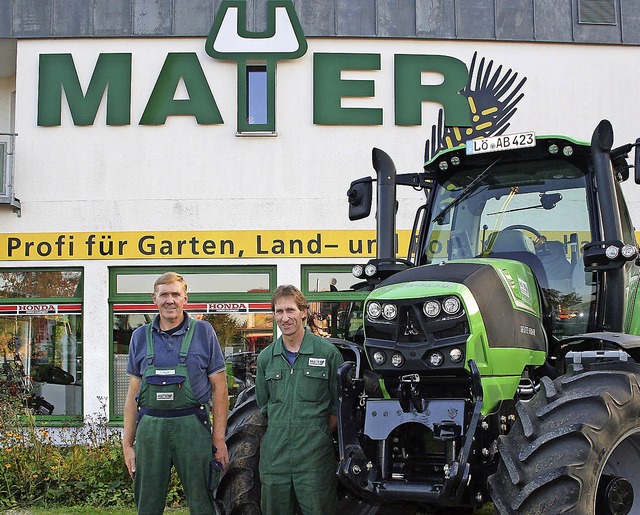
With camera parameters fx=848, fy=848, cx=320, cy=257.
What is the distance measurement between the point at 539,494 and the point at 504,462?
22cm

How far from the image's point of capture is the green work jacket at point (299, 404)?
16.1 feet

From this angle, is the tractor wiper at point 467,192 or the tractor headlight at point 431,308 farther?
the tractor wiper at point 467,192

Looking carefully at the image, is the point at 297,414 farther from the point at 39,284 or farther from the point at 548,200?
the point at 39,284

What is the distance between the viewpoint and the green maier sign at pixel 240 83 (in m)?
12.3

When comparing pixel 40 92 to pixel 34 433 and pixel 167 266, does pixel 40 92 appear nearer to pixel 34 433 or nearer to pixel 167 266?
pixel 167 266

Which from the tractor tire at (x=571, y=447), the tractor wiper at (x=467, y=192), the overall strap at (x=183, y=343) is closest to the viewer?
the tractor tire at (x=571, y=447)

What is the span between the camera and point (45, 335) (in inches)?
488

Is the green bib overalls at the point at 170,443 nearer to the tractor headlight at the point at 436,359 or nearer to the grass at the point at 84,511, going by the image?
the tractor headlight at the point at 436,359

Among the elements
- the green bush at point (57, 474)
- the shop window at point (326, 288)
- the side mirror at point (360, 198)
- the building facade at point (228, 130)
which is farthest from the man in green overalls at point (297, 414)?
the shop window at point (326, 288)

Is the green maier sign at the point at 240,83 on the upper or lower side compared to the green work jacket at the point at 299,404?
upper

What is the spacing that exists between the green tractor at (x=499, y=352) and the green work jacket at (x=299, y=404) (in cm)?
→ 18

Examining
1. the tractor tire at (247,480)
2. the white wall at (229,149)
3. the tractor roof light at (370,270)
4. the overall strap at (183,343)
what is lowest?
the tractor tire at (247,480)

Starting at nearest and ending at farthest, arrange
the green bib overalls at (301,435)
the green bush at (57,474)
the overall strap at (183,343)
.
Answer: the green bib overalls at (301,435)
the overall strap at (183,343)
the green bush at (57,474)

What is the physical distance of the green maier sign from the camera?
40.4 ft
